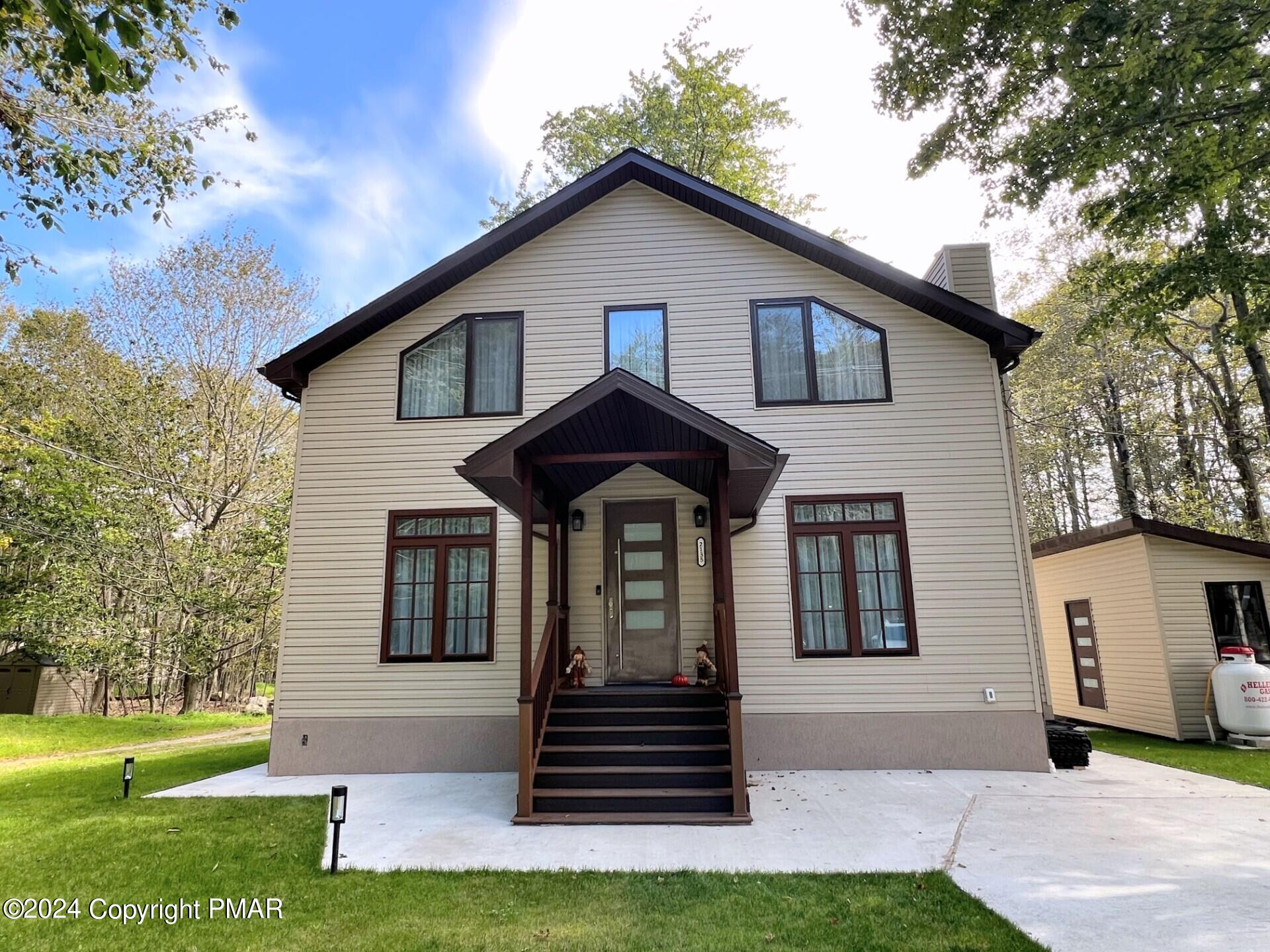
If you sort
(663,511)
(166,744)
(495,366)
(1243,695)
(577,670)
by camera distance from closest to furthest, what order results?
(577,670) → (663,511) → (495,366) → (1243,695) → (166,744)

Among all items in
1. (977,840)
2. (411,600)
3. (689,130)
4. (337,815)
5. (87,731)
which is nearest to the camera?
(337,815)

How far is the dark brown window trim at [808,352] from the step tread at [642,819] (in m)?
4.48

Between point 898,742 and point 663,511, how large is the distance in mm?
3490

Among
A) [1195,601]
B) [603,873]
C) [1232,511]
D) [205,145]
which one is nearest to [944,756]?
[603,873]

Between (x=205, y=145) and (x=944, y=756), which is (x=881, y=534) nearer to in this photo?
(x=944, y=756)

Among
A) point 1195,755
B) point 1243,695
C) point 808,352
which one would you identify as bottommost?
point 1195,755

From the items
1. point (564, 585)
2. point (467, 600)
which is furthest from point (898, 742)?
point (467, 600)

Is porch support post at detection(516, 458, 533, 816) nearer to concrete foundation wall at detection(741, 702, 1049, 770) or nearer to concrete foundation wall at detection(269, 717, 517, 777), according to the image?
concrete foundation wall at detection(269, 717, 517, 777)

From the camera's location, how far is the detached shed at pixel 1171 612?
362 inches

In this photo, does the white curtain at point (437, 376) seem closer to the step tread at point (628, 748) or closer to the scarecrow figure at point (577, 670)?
the scarecrow figure at point (577, 670)

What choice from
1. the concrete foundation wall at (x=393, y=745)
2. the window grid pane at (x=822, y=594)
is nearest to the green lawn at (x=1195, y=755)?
the window grid pane at (x=822, y=594)

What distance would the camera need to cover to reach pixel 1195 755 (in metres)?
7.98

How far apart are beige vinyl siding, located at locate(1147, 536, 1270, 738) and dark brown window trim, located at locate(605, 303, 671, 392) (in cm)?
726

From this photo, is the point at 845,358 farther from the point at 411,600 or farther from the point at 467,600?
the point at 411,600
